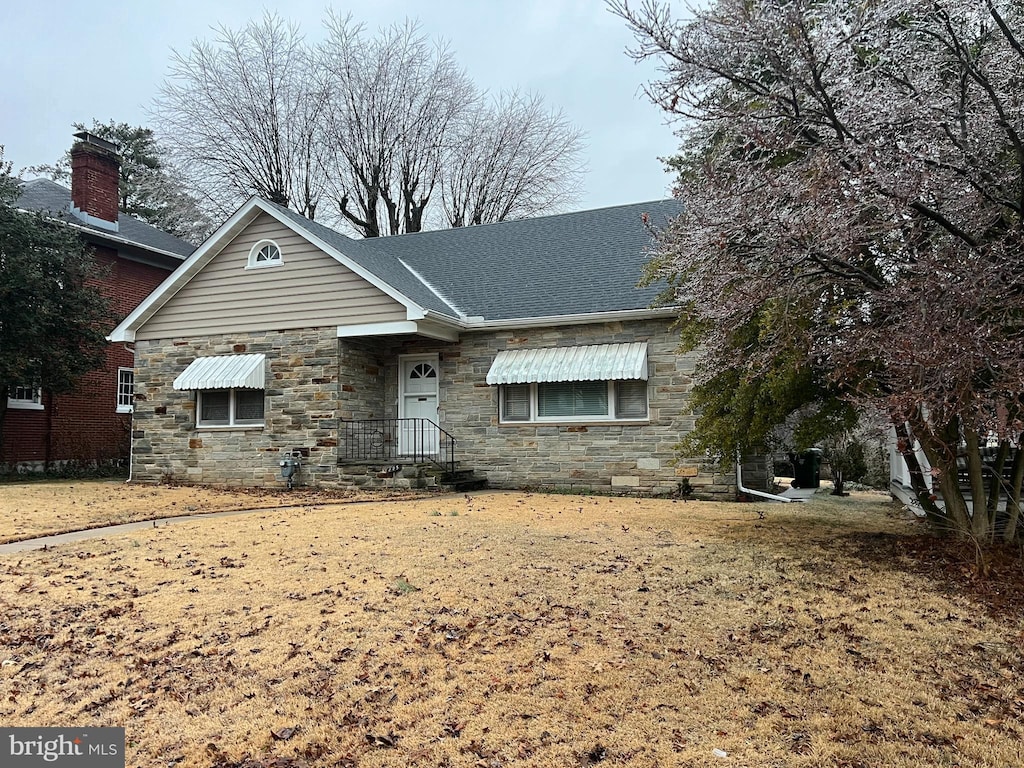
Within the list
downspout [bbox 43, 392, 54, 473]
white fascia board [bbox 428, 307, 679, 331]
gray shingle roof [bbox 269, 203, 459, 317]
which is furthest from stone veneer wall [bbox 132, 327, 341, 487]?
downspout [bbox 43, 392, 54, 473]

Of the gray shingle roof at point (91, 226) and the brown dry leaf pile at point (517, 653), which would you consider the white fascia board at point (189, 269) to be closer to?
the gray shingle roof at point (91, 226)

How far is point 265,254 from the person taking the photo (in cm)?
1437

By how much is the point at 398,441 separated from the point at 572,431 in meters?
3.77

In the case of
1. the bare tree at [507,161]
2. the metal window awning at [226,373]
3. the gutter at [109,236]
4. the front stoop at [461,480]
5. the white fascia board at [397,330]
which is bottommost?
the front stoop at [461,480]

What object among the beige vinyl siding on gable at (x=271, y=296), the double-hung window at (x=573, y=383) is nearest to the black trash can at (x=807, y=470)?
the double-hung window at (x=573, y=383)

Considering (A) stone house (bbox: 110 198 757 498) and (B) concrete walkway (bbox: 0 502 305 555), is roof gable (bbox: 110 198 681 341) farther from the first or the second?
(B) concrete walkway (bbox: 0 502 305 555)

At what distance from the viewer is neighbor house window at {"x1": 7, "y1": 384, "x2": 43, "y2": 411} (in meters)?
17.3

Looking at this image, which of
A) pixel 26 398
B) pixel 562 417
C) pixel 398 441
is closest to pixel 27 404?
pixel 26 398

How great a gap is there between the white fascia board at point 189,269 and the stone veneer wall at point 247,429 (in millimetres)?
501

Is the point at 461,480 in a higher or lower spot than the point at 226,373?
lower

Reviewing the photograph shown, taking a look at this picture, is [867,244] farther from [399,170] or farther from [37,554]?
[399,170]

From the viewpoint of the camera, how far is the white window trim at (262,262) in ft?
46.4

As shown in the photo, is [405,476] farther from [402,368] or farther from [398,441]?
[402,368]

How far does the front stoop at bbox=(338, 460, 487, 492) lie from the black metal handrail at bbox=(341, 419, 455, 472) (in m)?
0.28
